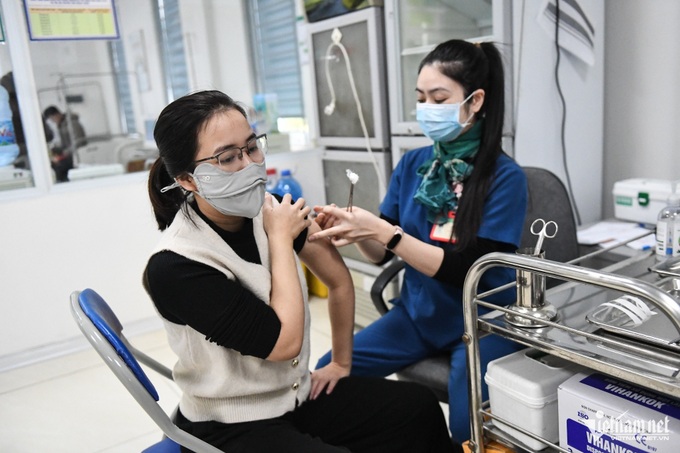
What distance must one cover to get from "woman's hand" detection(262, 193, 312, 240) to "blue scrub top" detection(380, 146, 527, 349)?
0.46 m

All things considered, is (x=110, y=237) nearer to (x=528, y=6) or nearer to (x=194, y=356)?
(x=194, y=356)

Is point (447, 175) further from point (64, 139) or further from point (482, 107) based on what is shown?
point (64, 139)

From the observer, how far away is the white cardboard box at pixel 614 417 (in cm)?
85

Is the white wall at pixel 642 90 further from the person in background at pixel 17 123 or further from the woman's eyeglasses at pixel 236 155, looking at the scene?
the person in background at pixel 17 123

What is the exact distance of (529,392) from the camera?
1.00 meters

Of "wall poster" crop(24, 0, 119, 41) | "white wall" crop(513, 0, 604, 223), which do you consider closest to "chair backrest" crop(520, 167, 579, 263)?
"white wall" crop(513, 0, 604, 223)

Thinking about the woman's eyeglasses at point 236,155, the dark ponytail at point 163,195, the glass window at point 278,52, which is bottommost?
the dark ponytail at point 163,195

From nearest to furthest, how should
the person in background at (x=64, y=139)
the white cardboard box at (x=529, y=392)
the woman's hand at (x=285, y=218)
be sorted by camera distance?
1. the white cardboard box at (x=529, y=392)
2. the woman's hand at (x=285, y=218)
3. the person in background at (x=64, y=139)

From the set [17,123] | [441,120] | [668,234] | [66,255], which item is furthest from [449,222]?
[17,123]

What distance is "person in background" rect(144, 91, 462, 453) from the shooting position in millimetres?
1113

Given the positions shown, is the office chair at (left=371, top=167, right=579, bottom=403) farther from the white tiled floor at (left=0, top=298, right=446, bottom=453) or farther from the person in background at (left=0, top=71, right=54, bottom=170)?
the person in background at (left=0, top=71, right=54, bottom=170)

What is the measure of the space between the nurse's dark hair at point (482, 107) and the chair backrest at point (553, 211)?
33 centimetres

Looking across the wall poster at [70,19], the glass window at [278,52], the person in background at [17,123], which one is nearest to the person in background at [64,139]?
the person in background at [17,123]

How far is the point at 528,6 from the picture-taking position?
6.31ft
